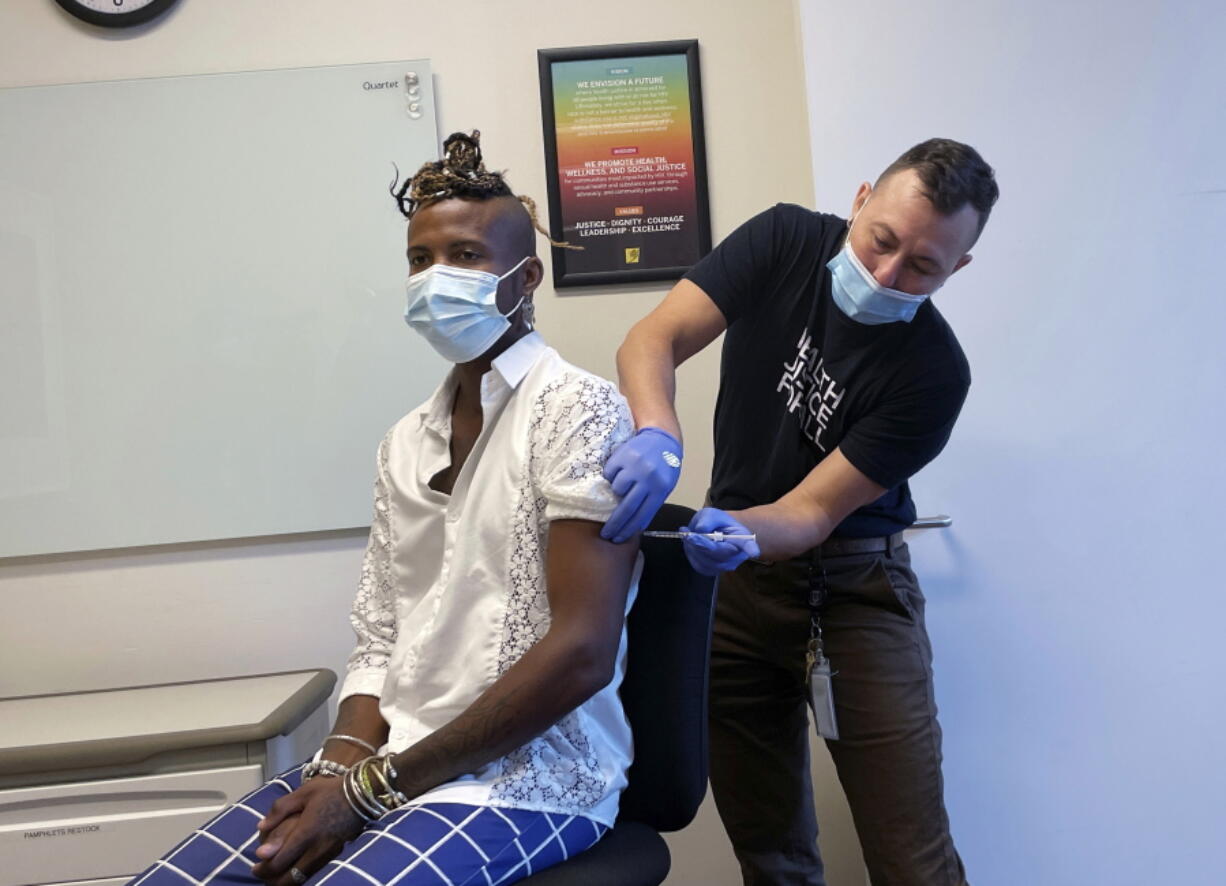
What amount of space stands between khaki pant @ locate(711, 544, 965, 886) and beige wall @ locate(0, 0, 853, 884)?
0.77 m

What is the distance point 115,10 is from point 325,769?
1642 millimetres

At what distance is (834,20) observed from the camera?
6.00 ft

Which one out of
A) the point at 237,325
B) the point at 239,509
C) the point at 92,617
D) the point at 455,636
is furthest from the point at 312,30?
the point at 455,636

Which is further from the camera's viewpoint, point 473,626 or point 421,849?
point 473,626

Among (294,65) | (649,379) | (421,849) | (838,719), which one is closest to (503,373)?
(649,379)

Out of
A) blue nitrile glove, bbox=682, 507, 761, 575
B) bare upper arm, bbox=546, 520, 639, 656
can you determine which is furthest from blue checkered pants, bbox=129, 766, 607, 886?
blue nitrile glove, bbox=682, 507, 761, 575

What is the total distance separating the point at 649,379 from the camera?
138cm

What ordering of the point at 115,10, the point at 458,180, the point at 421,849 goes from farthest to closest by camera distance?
the point at 115,10
the point at 458,180
the point at 421,849

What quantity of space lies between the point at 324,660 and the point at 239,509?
1.16ft

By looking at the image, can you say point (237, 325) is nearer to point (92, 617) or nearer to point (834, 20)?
point (92, 617)

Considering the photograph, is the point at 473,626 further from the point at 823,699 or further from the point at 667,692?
the point at 823,699

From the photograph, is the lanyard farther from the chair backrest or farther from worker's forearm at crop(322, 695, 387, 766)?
worker's forearm at crop(322, 695, 387, 766)

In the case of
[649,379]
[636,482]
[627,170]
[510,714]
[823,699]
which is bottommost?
[823,699]

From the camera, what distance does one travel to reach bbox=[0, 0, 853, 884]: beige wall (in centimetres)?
206
